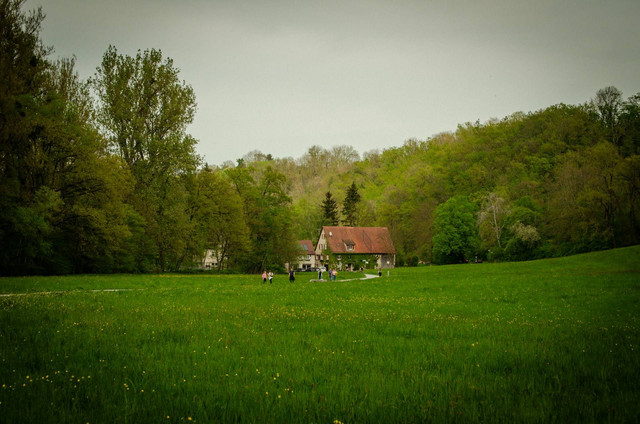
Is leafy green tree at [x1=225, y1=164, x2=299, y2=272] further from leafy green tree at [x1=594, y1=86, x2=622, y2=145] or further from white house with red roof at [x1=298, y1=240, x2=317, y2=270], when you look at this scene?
leafy green tree at [x1=594, y1=86, x2=622, y2=145]

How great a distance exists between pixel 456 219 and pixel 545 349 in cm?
7637

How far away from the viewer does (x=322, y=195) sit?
118 m

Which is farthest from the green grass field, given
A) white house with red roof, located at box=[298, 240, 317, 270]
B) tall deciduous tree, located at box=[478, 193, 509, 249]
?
white house with red roof, located at box=[298, 240, 317, 270]

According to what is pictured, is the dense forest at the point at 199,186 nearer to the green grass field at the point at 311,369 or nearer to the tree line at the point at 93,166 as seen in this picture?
the tree line at the point at 93,166

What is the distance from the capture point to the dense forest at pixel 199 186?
3422cm

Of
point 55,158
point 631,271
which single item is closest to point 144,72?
point 55,158

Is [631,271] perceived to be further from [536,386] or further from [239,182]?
[239,182]

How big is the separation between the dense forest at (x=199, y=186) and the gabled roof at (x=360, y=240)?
4.20 metres

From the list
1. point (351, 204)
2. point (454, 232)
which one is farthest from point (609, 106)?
point (351, 204)

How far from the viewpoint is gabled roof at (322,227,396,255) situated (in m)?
95.7

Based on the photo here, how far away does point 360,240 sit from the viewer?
98.0m

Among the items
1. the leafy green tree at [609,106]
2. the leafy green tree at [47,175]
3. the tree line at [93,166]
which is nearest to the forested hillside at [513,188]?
the leafy green tree at [609,106]

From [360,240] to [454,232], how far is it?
25.6 metres

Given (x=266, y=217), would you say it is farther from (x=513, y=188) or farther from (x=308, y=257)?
(x=308, y=257)
